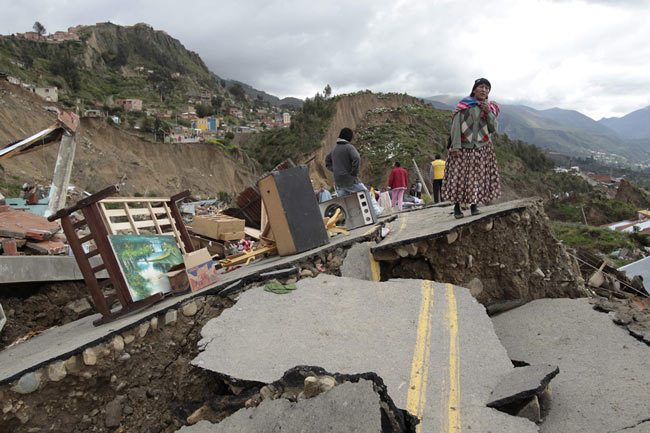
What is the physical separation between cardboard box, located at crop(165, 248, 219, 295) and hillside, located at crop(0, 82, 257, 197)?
14649 millimetres

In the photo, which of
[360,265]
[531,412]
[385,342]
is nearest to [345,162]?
[360,265]

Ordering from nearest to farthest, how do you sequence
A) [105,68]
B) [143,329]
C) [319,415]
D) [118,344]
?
[319,415], [118,344], [143,329], [105,68]

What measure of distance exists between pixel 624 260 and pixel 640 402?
29.7 feet

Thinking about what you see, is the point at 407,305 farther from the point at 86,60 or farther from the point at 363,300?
the point at 86,60

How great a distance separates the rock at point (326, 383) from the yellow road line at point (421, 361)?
487 millimetres

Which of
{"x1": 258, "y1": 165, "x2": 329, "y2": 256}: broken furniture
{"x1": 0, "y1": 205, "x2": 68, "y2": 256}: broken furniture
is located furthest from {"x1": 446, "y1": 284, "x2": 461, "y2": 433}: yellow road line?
{"x1": 0, "y1": 205, "x2": 68, "y2": 256}: broken furniture

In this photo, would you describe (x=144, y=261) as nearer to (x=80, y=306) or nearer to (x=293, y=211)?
(x=293, y=211)

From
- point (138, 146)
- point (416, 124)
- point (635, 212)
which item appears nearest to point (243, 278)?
point (635, 212)

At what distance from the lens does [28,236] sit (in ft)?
20.3

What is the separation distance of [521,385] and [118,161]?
2872 centimetres

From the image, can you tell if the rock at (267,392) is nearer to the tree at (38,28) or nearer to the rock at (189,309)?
the rock at (189,309)

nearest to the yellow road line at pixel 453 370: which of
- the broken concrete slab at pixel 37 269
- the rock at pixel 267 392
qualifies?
the rock at pixel 267 392

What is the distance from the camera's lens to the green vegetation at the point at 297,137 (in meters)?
42.6

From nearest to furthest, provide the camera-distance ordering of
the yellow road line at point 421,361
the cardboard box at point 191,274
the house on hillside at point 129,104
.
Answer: the yellow road line at point 421,361, the cardboard box at point 191,274, the house on hillside at point 129,104
